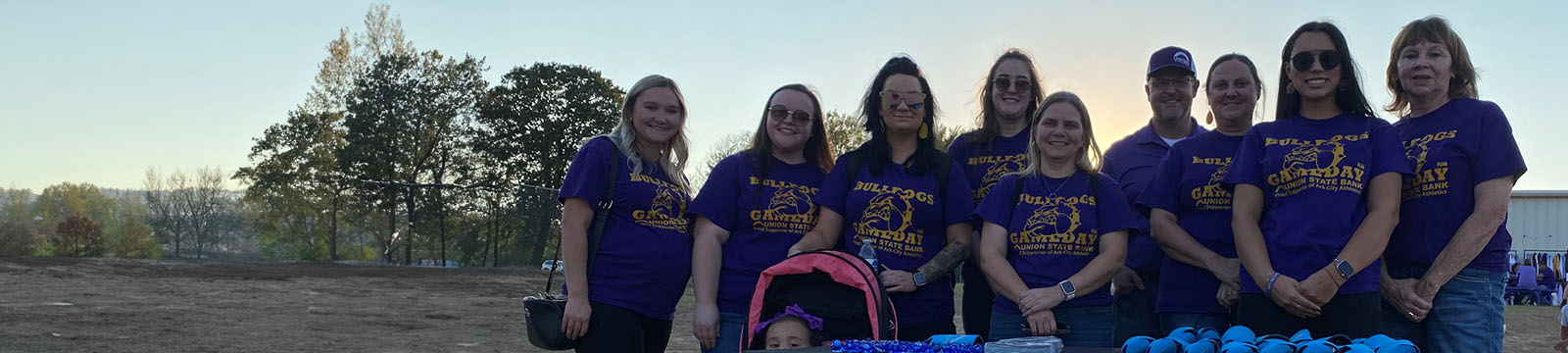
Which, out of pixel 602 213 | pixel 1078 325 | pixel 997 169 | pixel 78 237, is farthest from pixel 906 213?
pixel 78 237

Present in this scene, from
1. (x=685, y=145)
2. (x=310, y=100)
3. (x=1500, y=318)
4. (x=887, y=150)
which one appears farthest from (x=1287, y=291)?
(x=310, y=100)

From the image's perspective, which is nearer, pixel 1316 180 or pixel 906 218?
pixel 1316 180

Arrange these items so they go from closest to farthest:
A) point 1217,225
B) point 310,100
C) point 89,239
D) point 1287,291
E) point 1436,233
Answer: point 1287,291 → point 1436,233 → point 1217,225 → point 89,239 → point 310,100

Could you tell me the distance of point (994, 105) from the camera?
16.5 ft

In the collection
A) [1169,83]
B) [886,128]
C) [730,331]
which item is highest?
[1169,83]

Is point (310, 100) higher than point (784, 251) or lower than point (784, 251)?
higher

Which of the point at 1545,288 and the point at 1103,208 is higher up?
the point at 1103,208

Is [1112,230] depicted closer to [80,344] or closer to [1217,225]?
[1217,225]

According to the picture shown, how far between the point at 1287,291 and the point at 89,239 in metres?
35.7

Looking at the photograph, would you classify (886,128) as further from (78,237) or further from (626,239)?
(78,237)

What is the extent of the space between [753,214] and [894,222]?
58 centimetres

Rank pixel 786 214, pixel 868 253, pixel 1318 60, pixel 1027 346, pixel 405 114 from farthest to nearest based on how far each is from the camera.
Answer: pixel 405 114
pixel 786 214
pixel 868 253
pixel 1318 60
pixel 1027 346

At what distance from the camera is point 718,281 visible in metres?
4.62

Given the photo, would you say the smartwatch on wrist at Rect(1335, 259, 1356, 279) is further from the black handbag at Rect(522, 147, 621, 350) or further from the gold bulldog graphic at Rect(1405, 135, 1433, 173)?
the black handbag at Rect(522, 147, 621, 350)
